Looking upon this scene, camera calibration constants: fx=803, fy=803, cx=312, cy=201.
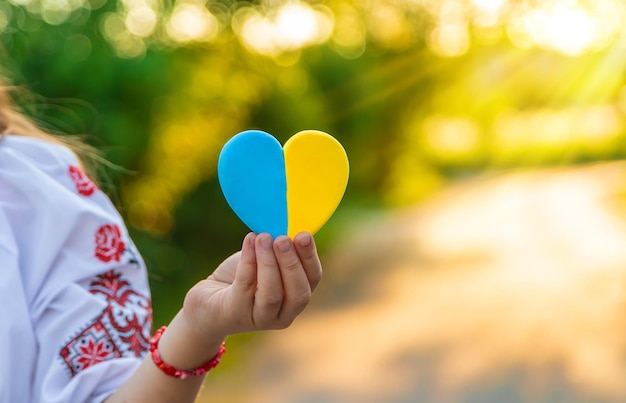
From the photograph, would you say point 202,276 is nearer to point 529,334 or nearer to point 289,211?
point 529,334

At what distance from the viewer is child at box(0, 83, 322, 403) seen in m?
1.13

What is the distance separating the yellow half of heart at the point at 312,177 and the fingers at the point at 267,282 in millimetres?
170

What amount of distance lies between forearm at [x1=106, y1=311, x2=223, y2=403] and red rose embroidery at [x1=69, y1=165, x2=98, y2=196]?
43 centimetres

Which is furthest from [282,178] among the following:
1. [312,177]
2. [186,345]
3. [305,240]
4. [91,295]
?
[91,295]

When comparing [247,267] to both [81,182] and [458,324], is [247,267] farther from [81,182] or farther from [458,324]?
[458,324]

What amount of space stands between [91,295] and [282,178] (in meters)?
0.45

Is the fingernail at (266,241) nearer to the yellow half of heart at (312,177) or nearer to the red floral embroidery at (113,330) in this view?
the yellow half of heart at (312,177)

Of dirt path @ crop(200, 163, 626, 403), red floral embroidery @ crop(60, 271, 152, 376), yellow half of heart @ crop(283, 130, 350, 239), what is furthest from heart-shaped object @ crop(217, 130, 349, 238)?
dirt path @ crop(200, 163, 626, 403)

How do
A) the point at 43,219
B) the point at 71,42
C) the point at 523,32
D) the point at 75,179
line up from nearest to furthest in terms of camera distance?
the point at 43,219
the point at 75,179
the point at 71,42
the point at 523,32

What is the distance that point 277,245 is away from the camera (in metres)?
1.09

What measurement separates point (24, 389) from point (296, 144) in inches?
25.1

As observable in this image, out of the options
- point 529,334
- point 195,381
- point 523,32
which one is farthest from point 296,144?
point 523,32

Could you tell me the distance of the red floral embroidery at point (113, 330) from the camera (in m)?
1.40

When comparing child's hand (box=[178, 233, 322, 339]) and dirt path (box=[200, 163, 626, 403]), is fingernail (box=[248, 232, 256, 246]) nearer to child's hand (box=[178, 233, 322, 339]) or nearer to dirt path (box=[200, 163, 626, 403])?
child's hand (box=[178, 233, 322, 339])
